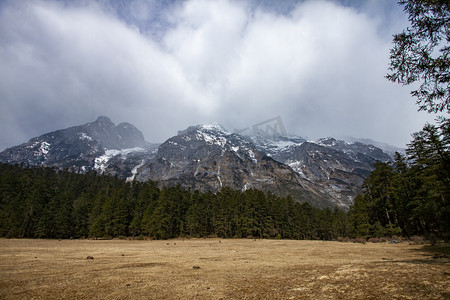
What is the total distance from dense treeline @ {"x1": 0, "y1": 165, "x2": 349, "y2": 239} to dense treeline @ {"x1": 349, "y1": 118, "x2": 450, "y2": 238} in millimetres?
24575

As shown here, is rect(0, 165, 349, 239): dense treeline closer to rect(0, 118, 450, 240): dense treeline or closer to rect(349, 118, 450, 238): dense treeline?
rect(0, 118, 450, 240): dense treeline

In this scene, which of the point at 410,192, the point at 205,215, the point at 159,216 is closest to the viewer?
the point at 410,192

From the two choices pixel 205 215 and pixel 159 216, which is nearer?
pixel 159 216

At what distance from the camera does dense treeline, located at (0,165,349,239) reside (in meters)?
55.8

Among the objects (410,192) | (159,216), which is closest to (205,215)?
(159,216)

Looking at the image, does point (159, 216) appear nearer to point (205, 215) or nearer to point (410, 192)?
point (205, 215)

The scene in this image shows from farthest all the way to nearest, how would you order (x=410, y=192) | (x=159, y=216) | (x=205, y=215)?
(x=205, y=215) < (x=159, y=216) < (x=410, y=192)

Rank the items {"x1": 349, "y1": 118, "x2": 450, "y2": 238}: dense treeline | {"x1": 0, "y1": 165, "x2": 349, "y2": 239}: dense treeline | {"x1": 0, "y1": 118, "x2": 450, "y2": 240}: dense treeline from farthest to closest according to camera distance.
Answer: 1. {"x1": 0, "y1": 165, "x2": 349, "y2": 239}: dense treeline
2. {"x1": 0, "y1": 118, "x2": 450, "y2": 240}: dense treeline
3. {"x1": 349, "y1": 118, "x2": 450, "y2": 238}: dense treeline

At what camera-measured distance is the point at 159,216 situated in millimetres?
55969

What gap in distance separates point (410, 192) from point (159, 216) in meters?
53.7

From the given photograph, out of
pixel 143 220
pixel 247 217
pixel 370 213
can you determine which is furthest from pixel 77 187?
pixel 370 213

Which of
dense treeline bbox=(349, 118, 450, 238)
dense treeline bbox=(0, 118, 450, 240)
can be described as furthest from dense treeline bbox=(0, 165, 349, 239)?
dense treeline bbox=(349, 118, 450, 238)

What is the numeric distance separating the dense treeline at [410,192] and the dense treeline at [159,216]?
24575mm

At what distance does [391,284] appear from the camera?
6793 millimetres
